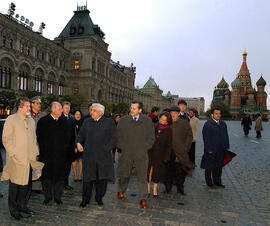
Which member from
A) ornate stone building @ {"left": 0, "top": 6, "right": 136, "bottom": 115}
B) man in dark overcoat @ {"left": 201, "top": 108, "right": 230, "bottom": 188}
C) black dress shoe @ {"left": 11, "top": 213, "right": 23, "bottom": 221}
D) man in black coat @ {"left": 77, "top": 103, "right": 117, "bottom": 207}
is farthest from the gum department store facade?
man in dark overcoat @ {"left": 201, "top": 108, "right": 230, "bottom": 188}

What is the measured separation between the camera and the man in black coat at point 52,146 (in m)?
4.57

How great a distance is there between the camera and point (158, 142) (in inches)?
206

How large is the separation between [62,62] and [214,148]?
4091 cm

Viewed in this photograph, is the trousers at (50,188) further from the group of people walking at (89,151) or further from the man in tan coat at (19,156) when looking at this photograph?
the man in tan coat at (19,156)

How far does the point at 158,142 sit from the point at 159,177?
0.83m

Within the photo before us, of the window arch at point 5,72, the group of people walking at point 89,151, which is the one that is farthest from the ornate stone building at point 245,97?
the group of people walking at point 89,151

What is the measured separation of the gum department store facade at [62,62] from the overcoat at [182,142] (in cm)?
2941

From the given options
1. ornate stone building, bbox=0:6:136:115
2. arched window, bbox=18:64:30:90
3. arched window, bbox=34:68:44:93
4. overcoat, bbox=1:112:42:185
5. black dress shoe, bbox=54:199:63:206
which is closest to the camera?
overcoat, bbox=1:112:42:185

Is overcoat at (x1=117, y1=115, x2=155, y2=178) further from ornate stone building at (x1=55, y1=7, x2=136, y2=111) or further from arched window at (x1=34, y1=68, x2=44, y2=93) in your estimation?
ornate stone building at (x1=55, y1=7, x2=136, y2=111)

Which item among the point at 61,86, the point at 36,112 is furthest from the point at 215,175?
the point at 61,86

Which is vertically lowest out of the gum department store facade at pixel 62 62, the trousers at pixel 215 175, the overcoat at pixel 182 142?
the trousers at pixel 215 175

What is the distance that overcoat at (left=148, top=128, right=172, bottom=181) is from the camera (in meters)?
5.20

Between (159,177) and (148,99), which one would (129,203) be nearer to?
(159,177)

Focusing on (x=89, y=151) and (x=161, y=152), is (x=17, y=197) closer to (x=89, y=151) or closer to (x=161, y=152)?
(x=89, y=151)
